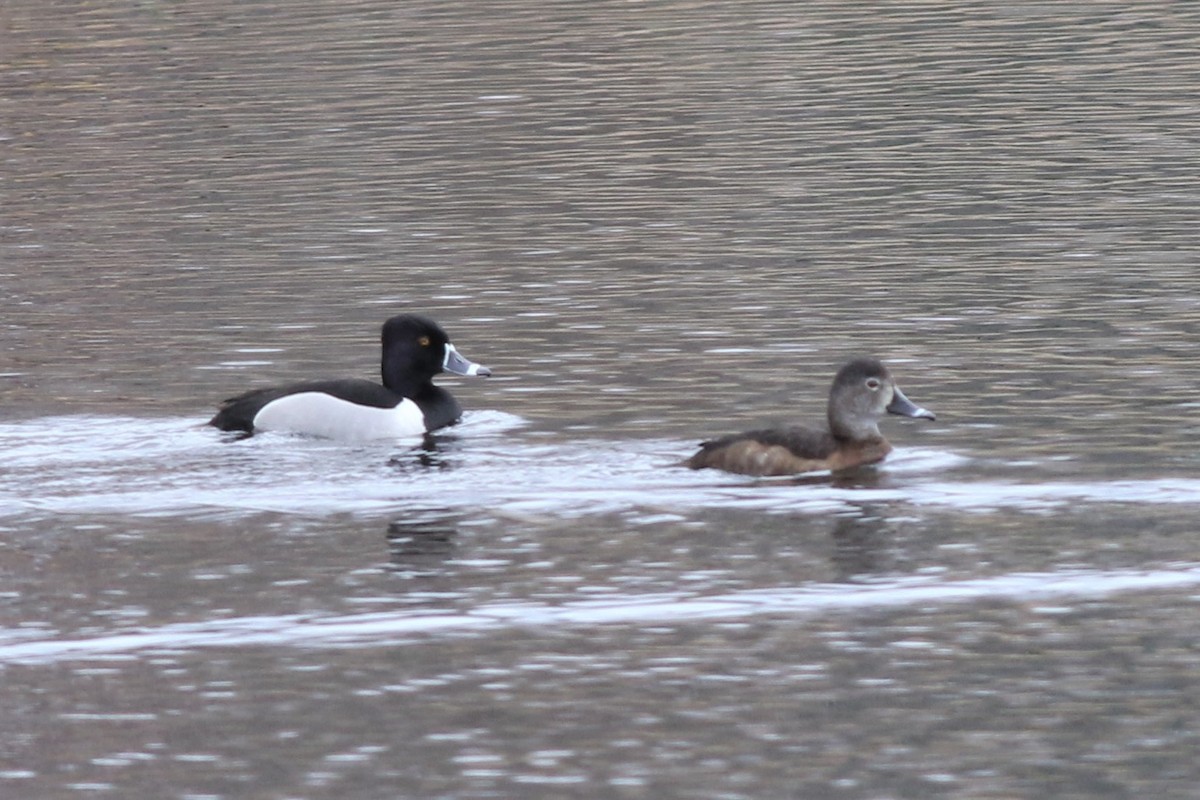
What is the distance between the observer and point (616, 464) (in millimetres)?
13570

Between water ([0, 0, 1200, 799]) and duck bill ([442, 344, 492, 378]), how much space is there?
13.4 inches

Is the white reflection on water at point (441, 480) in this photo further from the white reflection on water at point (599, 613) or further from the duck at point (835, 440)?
the white reflection on water at point (599, 613)

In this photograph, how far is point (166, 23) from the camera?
4422 centimetres

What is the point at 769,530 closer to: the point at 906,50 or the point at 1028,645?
the point at 1028,645

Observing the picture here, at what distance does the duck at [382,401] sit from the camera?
1480 cm

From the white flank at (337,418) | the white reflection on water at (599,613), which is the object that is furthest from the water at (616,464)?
the white flank at (337,418)

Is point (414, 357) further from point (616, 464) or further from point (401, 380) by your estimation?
point (616, 464)

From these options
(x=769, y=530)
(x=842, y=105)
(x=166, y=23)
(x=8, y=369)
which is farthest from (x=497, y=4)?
(x=769, y=530)

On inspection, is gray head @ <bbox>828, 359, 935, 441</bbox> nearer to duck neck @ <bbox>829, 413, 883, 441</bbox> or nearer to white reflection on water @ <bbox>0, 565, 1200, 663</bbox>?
duck neck @ <bbox>829, 413, 883, 441</bbox>

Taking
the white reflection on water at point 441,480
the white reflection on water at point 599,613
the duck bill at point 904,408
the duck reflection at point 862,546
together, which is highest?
the duck bill at point 904,408

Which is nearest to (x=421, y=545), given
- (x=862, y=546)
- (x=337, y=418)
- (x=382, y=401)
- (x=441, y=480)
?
(x=441, y=480)

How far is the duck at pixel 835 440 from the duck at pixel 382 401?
2414 mm

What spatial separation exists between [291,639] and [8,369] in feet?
23.6

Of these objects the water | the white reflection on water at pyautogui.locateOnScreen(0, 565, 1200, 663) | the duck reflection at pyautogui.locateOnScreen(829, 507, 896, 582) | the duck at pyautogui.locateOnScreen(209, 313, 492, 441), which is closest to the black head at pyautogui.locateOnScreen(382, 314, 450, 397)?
the duck at pyautogui.locateOnScreen(209, 313, 492, 441)
